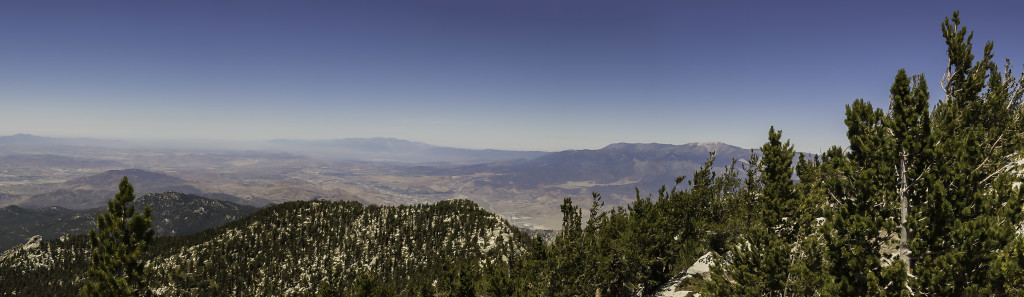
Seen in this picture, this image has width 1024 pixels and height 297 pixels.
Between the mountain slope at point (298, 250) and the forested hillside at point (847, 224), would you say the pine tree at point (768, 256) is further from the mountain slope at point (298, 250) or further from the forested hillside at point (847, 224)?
the mountain slope at point (298, 250)

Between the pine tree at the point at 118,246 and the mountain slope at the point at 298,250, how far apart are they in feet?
272

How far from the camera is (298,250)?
131625 mm

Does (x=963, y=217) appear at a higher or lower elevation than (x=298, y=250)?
higher

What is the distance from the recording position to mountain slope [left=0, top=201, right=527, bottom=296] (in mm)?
117938

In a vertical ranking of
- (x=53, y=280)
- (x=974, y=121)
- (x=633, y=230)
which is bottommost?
(x=53, y=280)

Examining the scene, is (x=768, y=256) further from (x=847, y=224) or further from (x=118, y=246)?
(x=118, y=246)

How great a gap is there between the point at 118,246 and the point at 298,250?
11934 cm

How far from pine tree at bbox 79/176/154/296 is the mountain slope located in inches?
3261

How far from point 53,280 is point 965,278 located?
236m

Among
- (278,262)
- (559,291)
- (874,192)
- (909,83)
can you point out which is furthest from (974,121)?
(278,262)

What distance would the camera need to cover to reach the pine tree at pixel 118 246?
84.2 feet

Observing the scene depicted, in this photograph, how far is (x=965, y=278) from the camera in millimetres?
15250

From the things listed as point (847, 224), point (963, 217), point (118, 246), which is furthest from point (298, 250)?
point (963, 217)

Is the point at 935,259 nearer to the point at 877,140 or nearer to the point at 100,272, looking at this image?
the point at 877,140
